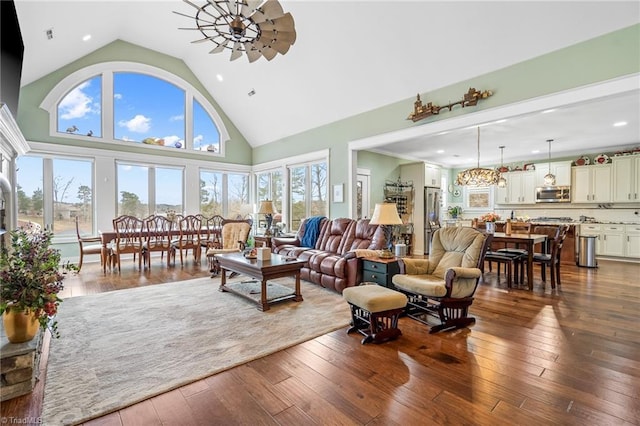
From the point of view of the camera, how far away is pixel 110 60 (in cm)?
683

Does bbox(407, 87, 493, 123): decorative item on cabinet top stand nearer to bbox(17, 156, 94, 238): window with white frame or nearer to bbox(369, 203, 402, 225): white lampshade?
bbox(369, 203, 402, 225): white lampshade

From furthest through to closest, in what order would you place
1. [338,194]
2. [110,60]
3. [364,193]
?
[364,193] < [110,60] < [338,194]

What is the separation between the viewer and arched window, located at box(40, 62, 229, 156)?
651cm

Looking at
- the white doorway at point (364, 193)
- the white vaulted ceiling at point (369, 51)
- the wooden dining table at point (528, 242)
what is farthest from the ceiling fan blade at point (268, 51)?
the white doorway at point (364, 193)

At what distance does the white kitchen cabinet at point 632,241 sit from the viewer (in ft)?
22.7

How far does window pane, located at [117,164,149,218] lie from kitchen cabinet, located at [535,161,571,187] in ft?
34.3

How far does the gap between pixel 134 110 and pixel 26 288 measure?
6585 mm

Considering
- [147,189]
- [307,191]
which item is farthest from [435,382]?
[147,189]

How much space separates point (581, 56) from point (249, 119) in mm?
6913

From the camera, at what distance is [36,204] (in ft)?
20.3

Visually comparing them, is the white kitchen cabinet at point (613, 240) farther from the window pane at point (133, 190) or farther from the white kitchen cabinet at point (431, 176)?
the window pane at point (133, 190)

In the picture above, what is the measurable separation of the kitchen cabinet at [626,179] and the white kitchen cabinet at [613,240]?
676mm

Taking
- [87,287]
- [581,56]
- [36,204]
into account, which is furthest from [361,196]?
[36,204]

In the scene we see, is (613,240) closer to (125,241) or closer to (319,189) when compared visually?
(319,189)
